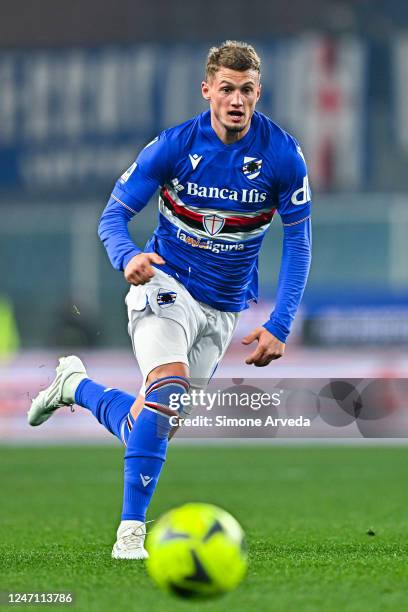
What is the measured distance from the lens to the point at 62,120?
882 inches

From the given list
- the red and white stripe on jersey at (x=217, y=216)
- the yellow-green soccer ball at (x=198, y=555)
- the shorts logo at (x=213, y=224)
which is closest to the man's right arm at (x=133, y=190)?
the red and white stripe on jersey at (x=217, y=216)

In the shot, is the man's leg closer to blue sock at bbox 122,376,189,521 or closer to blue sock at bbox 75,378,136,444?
blue sock at bbox 75,378,136,444

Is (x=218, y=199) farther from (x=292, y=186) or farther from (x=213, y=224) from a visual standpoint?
(x=292, y=186)

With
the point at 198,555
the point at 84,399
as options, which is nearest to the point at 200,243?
the point at 84,399

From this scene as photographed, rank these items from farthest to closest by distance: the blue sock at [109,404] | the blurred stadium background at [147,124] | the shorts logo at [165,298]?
the blurred stadium background at [147,124] < the blue sock at [109,404] < the shorts logo at [165,298]

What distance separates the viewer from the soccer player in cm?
575

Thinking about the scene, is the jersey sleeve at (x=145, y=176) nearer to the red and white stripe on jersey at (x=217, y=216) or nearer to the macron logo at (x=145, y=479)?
the red and white stripe on jersey at (x=217, y=216)

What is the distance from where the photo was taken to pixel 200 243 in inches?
238

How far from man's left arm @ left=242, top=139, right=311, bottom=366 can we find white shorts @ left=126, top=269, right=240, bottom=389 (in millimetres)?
366

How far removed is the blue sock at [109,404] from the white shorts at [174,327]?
27cm

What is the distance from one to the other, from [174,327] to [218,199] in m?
0.59

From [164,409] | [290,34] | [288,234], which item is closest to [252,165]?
[288,234]

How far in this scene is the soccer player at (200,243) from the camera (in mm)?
5746

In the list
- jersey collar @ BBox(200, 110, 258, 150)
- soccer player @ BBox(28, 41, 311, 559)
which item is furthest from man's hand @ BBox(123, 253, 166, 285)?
jersey collar @ BBox(200, 110, 258, 150)
